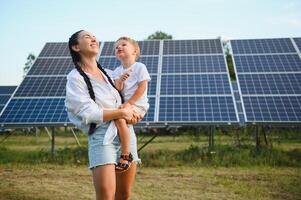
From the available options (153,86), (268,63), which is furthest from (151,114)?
(268,63)

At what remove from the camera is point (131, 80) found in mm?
3330

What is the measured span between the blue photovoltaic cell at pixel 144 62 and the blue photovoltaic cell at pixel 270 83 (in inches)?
107

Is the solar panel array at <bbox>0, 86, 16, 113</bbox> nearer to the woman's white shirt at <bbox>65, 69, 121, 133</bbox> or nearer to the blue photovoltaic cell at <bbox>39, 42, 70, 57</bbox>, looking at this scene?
the blue photovoltaic cell at <bbox>39, 42, 70, 57</bbox>

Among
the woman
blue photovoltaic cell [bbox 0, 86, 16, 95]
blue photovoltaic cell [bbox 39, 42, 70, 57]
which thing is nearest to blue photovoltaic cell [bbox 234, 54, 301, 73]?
blue photovoltaic cell [bbox 39, 42, 70, 57]

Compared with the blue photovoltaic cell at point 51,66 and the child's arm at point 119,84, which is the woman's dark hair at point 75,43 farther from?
the blue photovoltaic cell at point 51,66

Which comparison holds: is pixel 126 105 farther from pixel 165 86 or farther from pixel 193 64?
pixel 193 64

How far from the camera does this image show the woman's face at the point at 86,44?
3068 mm

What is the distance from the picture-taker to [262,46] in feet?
45.4

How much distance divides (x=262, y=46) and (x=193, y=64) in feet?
9.18

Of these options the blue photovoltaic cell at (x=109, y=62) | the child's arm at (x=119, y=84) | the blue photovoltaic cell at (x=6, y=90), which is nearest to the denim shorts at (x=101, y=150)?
the child's arm at (x=119, y=84)

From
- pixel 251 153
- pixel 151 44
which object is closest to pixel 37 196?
pixel 251 153

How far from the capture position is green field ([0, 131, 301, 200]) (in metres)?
7.05

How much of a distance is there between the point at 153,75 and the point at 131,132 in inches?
363

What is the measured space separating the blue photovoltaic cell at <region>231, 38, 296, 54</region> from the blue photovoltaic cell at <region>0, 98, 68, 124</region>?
20.6 feet
